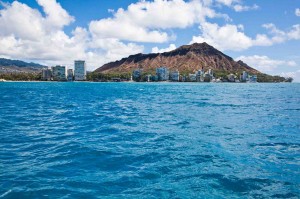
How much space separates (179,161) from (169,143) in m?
4.38

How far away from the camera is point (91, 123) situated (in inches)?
1164

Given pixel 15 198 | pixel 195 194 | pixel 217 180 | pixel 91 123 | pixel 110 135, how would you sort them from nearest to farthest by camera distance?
pixel 15 198
pixel 195 194
pixel 217 180
pixel 110 135
pixel 91 123

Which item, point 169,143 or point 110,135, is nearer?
point 169,143

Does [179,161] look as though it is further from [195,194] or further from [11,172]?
[11,172]

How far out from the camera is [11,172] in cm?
1339

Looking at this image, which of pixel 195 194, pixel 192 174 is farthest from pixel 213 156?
pixel 195 194

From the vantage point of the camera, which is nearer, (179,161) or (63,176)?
(63,176)

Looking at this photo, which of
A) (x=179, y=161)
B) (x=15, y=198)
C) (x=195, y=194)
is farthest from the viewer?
(x=179, y=161)

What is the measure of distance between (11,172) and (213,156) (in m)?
10.3

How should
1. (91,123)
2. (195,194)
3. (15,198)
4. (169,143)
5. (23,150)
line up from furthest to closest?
(91,123), (169,143), (23,150), (195,194), (15,198)

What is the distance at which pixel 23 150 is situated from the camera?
17609mm

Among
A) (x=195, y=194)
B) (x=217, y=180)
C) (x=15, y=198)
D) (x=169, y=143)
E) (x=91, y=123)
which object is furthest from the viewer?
(x=91, y=123)

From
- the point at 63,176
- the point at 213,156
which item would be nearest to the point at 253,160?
the point at 213,156

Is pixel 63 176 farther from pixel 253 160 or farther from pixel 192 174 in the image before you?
pixel 253 160
